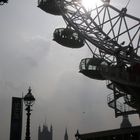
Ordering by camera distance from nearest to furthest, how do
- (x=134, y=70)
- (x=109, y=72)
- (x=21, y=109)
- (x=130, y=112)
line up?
(x=21, y=109) → (x=109, y=72) → (x=134, y=70) → (x=130, y=112)

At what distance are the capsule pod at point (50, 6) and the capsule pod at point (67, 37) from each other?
3.06 m

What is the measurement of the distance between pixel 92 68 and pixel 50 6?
13.0 meters

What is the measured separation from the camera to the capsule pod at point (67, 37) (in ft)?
184

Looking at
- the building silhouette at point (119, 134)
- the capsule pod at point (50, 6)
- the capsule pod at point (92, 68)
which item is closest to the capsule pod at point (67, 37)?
the capsule pod at point (50, 6)

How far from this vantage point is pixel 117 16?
63.3m

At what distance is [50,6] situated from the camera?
55969mm

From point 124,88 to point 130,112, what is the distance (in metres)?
5.29

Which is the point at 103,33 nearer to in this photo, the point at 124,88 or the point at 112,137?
the point at 124,88

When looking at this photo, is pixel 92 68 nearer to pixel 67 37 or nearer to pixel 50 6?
pixel 67 37

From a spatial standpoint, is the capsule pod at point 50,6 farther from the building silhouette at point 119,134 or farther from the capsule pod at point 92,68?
the building silhouette at point 119,134

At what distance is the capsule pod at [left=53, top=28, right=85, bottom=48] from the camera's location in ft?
184

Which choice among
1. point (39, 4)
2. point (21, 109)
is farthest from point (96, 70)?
point (21, 109)

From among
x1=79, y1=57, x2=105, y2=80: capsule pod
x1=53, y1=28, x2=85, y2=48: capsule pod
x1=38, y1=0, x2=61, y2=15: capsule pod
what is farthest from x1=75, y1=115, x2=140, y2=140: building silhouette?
x1=38, y1=0, x2=61, y2=15: capsule pod

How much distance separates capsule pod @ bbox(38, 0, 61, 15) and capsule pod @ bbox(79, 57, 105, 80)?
35.6 feet
